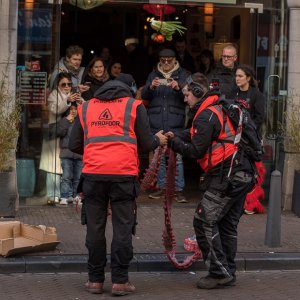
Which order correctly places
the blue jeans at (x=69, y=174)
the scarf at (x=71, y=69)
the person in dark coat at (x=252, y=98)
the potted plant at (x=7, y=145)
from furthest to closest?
the scarf at (x=71, y=69) → the blue jeans at (x=69, y=174) → the person in dark coat at (x=252, y=98) → the potted plant at (x=7, y=145)

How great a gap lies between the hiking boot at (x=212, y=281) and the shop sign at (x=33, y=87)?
4.40m

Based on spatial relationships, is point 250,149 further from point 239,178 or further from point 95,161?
point 95,161

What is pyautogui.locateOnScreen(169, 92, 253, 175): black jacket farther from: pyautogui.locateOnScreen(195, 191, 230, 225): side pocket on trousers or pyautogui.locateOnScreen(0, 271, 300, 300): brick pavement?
pyautogui.locateOnScreen(0, 271, 300, 300): brick pavement

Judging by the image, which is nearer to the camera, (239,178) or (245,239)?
(239,178)

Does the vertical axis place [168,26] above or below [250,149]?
above

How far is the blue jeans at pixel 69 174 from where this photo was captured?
11.5 meters

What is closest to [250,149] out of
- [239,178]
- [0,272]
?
[239,178]

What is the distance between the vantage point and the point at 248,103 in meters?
10.9

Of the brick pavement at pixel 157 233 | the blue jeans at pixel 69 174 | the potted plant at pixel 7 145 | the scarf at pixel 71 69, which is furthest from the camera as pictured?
the scarf at pixel 71 69

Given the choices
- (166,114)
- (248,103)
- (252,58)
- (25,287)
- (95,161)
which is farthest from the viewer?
(252,58)

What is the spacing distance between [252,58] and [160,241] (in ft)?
13.6

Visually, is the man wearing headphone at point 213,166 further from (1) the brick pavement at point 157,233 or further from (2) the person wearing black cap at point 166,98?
(2) the person wearing black cap at point 166,98

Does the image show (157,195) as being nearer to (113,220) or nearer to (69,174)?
(69,174)

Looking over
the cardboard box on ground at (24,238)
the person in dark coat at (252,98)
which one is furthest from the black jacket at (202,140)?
the person in dark coat at (252,98)
